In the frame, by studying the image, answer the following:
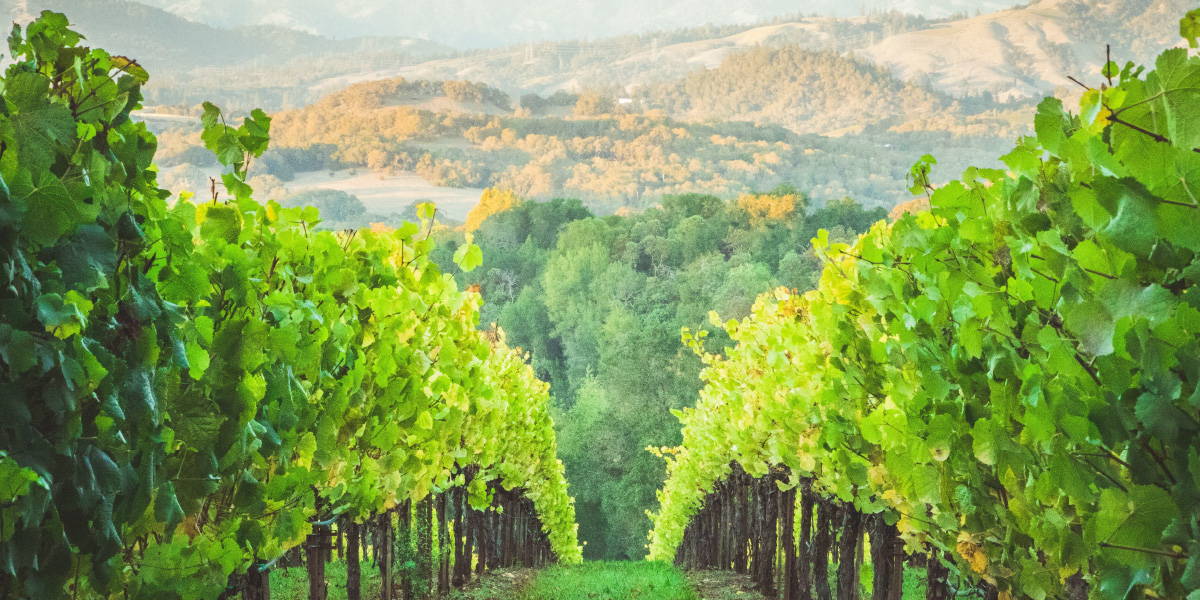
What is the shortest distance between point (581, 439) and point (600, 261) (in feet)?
80.4

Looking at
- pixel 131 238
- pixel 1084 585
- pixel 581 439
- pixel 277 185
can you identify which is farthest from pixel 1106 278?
pixel 277 185

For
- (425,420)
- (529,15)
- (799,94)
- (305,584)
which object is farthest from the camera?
(529,15)

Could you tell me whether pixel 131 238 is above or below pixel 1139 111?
below

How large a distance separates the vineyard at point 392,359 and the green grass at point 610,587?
7.92m

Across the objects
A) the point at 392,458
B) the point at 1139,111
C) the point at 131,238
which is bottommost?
the point at 392,458

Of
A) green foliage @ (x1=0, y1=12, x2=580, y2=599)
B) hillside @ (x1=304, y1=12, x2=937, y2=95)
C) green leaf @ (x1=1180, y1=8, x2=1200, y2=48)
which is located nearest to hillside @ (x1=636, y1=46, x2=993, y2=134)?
hillside @ (x1=304, y1=12, x2=937, y2=95)

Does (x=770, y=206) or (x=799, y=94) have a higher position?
(x=799, y=94)

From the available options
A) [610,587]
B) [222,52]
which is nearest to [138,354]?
[610,587]

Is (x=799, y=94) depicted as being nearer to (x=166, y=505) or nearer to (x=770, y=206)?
(x=770, y=206)

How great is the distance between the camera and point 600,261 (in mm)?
75312

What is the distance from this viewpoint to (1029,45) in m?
110

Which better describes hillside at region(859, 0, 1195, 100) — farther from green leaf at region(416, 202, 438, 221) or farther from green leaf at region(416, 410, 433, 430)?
green leaf at region(416, 410, 433, 430)

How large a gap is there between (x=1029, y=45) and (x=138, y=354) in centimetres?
11948

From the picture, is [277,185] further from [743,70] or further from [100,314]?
[100,314]
